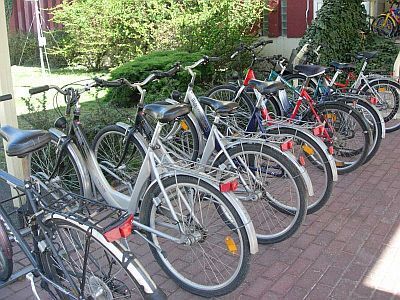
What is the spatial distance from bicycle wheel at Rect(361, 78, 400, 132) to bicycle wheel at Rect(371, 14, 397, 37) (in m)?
6.21

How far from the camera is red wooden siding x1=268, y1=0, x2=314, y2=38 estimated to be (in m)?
11.5

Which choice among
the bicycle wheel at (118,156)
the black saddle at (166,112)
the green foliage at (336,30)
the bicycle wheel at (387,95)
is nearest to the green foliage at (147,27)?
the green foliage at (336,30)

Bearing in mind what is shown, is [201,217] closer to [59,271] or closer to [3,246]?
[59,271]

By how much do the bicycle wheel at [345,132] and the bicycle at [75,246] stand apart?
2.93 meters

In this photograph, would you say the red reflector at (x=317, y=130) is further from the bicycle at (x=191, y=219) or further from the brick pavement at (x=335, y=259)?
the bicycle at (x=191, y=219)

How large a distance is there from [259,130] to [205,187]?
4.70 feet

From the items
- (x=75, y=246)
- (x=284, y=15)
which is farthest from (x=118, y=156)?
(x=284, y=15)

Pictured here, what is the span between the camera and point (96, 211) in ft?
9.21

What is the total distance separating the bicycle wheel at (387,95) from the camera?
21.0 ft

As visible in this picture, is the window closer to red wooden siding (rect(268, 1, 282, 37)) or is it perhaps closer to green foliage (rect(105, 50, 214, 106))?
red wooden siding (rect(268, 1, 282, 37))

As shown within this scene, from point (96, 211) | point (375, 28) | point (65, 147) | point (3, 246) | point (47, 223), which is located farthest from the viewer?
point (375, 28)

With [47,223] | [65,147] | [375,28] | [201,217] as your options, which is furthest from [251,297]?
[375,28]

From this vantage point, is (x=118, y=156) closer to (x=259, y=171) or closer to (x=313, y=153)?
(x=259, y=171)

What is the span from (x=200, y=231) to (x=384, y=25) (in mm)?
10947
